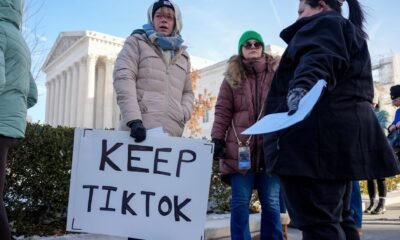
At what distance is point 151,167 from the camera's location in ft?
9.28

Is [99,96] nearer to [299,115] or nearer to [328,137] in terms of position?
[328,137]

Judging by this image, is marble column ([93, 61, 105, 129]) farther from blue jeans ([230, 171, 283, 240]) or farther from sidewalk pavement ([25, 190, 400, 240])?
blue jeans ([230, 171, 283, 240])

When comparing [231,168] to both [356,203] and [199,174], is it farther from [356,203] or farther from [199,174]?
[356,203]

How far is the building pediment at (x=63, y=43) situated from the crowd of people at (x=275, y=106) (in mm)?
54685

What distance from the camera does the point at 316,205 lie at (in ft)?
6.49

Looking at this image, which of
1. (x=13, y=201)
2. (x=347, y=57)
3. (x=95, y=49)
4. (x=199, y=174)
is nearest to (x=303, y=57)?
(x=347, y=57)

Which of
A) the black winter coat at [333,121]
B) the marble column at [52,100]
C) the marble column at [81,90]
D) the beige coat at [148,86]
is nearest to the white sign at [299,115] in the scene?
the black winter coat at [333,121]

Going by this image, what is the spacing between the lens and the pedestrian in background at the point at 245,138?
326cm

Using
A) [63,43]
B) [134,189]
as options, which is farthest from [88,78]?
[134,189]

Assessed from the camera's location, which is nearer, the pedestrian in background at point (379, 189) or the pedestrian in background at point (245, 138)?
the pedestrian in background at point (245, 138)

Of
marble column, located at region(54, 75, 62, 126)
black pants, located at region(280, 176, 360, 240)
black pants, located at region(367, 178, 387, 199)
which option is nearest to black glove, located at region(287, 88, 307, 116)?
black pants, located at region(280, 176, 360, 240)

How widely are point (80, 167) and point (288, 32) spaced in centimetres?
158

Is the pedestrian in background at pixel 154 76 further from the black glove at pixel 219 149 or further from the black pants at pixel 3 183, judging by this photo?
Answer: the black pants at pixel 3 183

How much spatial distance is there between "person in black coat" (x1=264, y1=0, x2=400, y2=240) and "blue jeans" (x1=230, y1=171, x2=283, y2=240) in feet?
3.64
